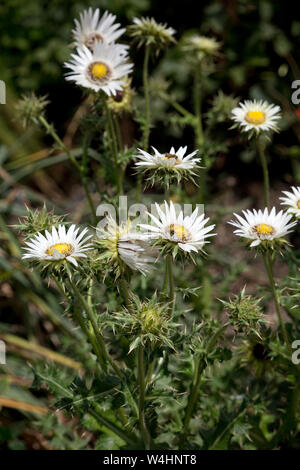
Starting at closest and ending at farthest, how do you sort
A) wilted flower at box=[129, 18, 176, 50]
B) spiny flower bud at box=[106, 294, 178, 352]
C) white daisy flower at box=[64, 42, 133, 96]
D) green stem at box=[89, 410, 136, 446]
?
spiny flower bud at box=[106, 294, 178, 352]
green stem at box=[89, 410, 136, 446]
white daisy flower at box=[64, 42, 133, 96]
wilted flower at box=[129, 18, 176, 50]

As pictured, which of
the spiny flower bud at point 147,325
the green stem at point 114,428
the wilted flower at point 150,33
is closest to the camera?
the spiny flower bud at point 147,325

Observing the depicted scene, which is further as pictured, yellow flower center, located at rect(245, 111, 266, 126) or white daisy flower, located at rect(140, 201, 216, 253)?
yellow flower center, located at rect(245, 111, 266, 126)

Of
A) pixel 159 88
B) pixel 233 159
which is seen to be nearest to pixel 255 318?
pixel 159 88

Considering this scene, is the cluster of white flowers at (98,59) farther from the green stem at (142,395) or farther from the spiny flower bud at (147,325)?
the green stem at (142,395)

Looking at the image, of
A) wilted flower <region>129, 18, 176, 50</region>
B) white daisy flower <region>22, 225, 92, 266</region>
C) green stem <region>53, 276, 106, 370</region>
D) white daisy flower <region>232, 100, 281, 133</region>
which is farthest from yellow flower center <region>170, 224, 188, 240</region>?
wilted flower <region>129, 18, 176, 50</region>

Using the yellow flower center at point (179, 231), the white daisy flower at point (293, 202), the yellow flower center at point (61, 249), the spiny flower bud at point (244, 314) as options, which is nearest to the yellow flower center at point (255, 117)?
the white daisy flower at point (293, 202)

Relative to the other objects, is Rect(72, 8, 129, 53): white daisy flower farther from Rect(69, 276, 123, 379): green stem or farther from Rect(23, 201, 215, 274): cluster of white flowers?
Rect(69, 276, 123, 379): green stem
